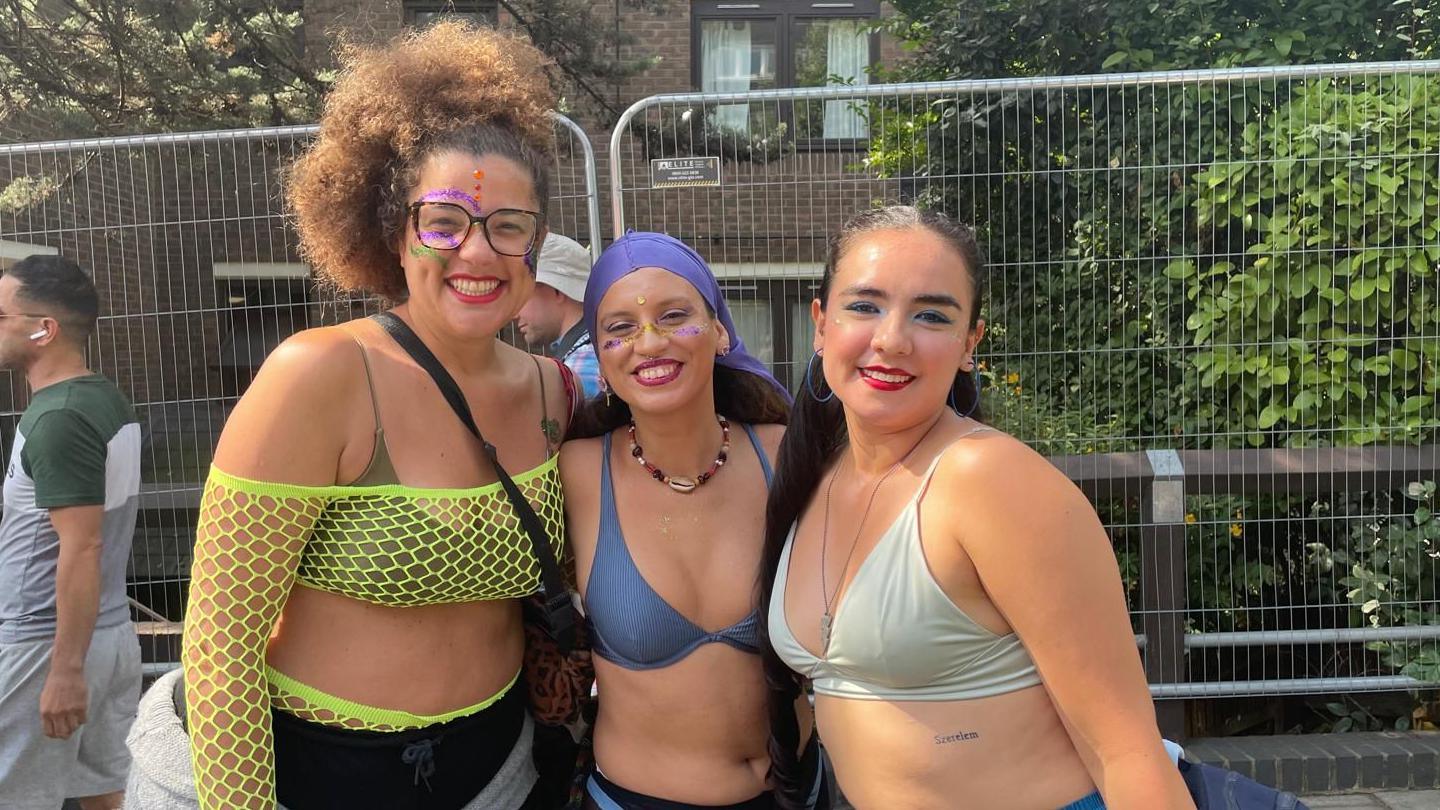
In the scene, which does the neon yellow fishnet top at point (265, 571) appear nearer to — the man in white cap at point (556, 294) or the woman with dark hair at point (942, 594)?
the woman with dark hair at point (942, 594)

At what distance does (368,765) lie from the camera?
1989 mm

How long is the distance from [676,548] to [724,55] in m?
9.26

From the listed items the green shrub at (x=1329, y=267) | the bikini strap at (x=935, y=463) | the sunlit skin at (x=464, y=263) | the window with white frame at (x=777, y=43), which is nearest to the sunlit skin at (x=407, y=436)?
the sunlit skin at (x=464, y=263)

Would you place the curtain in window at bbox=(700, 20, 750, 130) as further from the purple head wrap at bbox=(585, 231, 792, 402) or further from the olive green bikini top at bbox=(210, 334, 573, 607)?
the olive green bikini top at bbox=(210, 334, 573, 607)

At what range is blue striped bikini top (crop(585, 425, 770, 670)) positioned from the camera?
2.19 meters

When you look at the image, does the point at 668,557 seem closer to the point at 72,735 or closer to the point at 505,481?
the point at 505,481

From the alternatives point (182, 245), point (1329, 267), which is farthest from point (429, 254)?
point (1329, 267)

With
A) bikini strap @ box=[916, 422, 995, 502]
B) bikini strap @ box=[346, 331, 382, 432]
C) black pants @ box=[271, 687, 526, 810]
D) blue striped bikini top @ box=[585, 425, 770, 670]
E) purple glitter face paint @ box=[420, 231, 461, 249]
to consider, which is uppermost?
purple glitter face paint @ box=[420, 231, 461, 249]

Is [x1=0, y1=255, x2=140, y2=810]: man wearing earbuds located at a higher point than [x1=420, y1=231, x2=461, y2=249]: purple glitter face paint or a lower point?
lower

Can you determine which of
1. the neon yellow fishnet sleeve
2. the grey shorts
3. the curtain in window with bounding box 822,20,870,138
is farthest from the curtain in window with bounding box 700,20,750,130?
the neon yellow fishnet sleeve

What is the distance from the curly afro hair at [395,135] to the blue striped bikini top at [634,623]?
2.45 feet

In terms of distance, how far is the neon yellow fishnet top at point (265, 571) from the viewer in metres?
1.83

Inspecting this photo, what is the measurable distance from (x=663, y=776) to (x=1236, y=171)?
3634 millimetres

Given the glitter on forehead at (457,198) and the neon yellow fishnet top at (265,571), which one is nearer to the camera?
the neon yellow fishnet top at (265,571)
